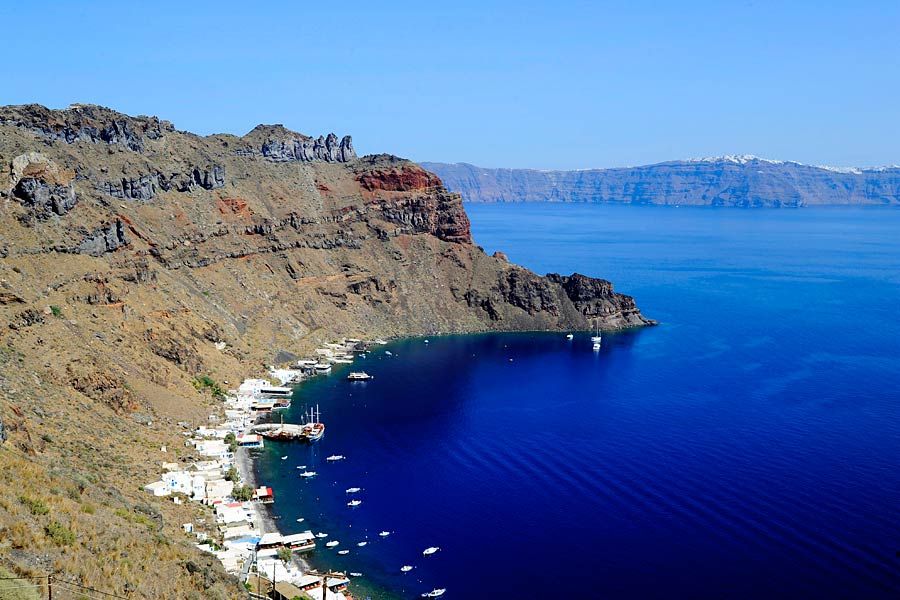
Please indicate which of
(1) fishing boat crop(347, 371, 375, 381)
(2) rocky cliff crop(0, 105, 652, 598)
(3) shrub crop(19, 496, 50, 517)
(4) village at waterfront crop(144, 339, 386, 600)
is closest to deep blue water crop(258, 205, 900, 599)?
(1) fishing boat crop(347, 371, 375, 381)

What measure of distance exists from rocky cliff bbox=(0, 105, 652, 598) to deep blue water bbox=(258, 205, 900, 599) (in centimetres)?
1618

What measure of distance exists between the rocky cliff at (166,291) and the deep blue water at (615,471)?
16.2 meters

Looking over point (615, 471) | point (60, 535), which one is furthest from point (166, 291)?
point (60, 535)

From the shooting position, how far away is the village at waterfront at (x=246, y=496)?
61.0 m

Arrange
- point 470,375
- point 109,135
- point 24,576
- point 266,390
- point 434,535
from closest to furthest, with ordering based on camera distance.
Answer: point 24,576
point 434,535
point 266,390
point 470,375
point 109,135

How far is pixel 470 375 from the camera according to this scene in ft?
427

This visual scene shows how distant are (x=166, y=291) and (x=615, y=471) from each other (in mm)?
69437

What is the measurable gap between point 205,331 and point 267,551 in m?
55.4

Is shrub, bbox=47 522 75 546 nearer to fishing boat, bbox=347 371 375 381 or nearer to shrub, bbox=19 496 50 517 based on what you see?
shrub, bbox=19 496 50 517

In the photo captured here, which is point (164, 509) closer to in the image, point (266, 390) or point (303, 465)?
point (303, 465)

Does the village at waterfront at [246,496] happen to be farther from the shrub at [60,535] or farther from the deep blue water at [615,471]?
the shrub at [60,535]

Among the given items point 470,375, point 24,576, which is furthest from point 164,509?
point 470,375

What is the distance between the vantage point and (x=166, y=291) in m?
116

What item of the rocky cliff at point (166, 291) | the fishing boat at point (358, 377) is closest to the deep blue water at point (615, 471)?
the fishing boat at point (358, 377)
